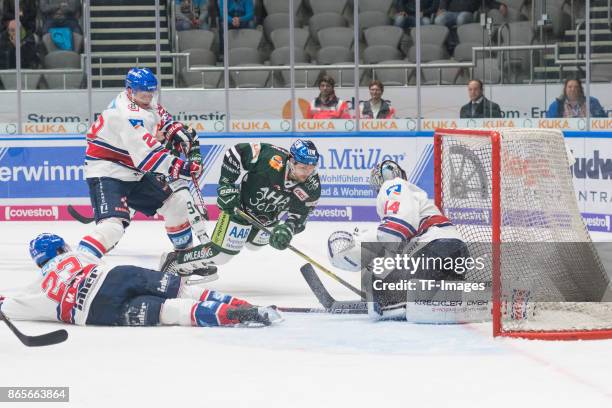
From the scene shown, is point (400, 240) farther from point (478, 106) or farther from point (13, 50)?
point (13, 50)

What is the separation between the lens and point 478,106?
10500 mm

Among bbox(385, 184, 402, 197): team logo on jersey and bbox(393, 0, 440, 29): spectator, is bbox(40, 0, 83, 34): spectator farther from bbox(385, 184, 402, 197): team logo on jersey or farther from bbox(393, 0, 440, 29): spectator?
bbox(385, 184, 402, 197): team logo on jersey

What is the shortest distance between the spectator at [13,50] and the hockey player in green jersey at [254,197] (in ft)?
15.3

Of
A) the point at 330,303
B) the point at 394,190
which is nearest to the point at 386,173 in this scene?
the point at 394,190

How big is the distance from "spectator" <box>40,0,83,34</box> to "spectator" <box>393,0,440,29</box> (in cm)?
276

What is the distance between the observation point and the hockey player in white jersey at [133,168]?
668cm

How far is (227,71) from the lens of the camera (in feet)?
35.8

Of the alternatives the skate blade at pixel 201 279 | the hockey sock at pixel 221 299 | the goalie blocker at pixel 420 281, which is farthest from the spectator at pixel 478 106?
the hockey sock at pixel 221 299

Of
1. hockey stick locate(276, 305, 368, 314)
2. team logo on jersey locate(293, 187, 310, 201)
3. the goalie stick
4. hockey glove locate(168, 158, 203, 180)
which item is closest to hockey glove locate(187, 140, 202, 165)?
hockey glove locate(168, 158, 203, 180)

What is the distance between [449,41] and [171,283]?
5974mm

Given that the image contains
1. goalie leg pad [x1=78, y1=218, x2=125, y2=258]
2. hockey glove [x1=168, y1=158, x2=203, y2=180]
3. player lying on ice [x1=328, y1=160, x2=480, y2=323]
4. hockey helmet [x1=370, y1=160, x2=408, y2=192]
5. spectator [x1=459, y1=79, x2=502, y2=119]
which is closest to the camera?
player lying on ice [x1=328, y1=160, x2=480, y2=323]

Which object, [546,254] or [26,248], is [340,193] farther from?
[546,254]

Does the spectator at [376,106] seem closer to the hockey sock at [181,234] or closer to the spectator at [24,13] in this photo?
the spectator at [24,13]

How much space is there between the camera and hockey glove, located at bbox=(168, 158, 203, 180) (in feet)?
22.2
